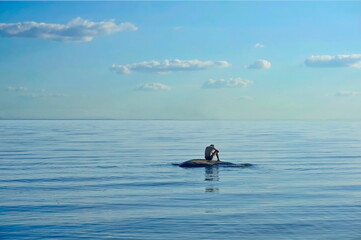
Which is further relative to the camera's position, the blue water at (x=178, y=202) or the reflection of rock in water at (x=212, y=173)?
the reflection of rock in water at (x=212, y=173)

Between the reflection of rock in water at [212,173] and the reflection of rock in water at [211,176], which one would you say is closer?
the reflection of rock in water at [211,176]

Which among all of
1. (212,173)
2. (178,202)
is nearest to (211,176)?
(212,173)

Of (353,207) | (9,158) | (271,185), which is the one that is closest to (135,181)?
(271,185)

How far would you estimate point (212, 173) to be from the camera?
41.1 metres

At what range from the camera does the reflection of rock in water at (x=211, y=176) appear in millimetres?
32781

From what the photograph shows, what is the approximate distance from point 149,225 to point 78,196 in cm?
862

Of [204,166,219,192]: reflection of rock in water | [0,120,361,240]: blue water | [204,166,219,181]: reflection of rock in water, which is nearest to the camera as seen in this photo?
[0,120,361,240]: blue water

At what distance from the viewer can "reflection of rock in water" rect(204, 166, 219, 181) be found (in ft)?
125

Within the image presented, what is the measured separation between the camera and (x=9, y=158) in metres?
54.8

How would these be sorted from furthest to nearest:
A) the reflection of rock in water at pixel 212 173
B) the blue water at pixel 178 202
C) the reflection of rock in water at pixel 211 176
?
the reflection of rock in water at pixel 212 173, the reflection of rock in water at pixel 211 176, the blue water at pixel 178 202

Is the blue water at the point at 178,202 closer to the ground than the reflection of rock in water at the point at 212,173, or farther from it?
closer to the ground

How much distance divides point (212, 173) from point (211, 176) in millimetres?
1854

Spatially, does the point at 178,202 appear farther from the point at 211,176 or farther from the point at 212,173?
the point at 212,173

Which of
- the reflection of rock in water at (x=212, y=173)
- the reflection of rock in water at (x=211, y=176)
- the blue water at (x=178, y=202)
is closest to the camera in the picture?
the blue water at (x=178, y=202)
